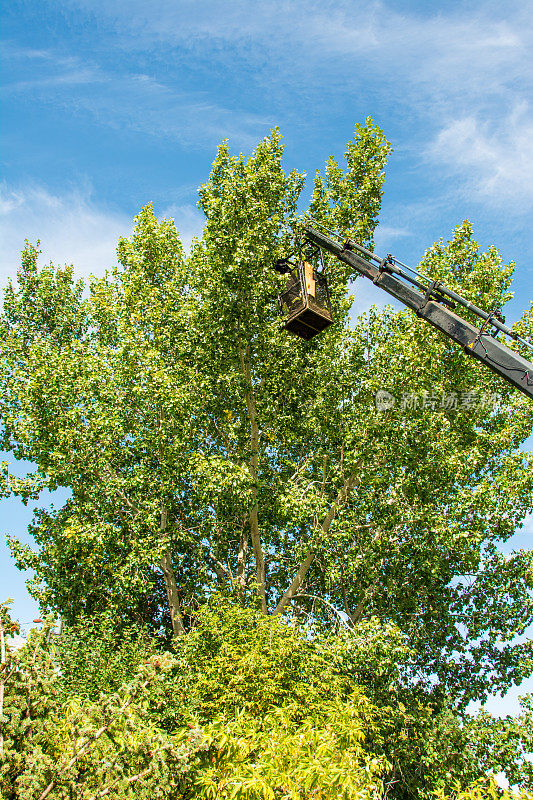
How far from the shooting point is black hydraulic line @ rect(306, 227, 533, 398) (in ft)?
30.8

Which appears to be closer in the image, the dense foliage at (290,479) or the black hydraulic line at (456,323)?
the black hydraulic line at (456,323)

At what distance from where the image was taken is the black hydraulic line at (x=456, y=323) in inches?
369

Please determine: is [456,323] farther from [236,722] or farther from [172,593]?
[172,593]

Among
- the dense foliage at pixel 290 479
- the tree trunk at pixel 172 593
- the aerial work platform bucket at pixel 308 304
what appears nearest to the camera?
the aerial work platform bucket at pixel 308 304

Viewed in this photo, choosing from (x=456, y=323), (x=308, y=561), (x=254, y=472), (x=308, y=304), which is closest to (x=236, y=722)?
(x=308, y=561)

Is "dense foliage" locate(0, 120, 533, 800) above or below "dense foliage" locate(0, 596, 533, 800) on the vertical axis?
above

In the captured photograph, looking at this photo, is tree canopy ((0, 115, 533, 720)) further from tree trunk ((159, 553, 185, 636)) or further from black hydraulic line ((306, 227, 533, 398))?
black hydraulic line ((306, 227, 533, 398))

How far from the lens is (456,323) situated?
411 inches

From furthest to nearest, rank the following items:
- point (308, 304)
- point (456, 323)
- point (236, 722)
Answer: point (308, 304)
point (456, 323)
point (236, 722)

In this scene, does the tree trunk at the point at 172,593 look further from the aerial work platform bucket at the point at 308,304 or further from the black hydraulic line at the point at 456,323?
the black hydraulic line at the point at 456,323

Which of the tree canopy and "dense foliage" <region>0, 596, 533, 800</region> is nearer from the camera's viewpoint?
"dense foliage" <region>0, 596, 533, 800</region>

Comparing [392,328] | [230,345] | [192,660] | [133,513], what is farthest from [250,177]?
[192,660]

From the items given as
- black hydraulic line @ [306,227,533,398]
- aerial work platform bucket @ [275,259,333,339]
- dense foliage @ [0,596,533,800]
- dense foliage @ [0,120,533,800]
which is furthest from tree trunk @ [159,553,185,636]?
black hydraulic line @ [306,227,533,398]

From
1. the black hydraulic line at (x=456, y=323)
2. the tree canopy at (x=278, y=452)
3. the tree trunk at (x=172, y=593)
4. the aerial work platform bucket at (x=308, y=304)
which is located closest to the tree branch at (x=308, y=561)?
the tree canopy at (x=278, y=452)
